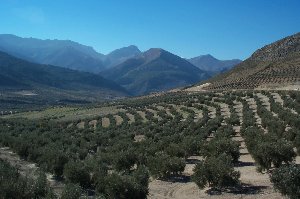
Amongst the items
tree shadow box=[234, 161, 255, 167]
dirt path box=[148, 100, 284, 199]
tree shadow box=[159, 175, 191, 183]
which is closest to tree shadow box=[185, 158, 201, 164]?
tree shadow box=[234, 161, 255, 167]

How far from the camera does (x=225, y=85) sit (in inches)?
4535

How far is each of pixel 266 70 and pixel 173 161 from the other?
9450cm

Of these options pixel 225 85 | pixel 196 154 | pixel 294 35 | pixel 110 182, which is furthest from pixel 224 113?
pixel 294 35

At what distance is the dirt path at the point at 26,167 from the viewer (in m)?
26.9

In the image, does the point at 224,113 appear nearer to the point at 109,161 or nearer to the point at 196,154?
the point at 196,154

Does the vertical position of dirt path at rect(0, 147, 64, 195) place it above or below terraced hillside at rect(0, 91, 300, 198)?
below

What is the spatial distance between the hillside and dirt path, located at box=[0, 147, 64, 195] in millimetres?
61838

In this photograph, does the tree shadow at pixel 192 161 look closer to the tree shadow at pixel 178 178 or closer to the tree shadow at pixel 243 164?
the tree shadow at pixel 243 164

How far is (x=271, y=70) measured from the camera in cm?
11481

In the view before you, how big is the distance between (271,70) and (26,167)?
90237 millimetres

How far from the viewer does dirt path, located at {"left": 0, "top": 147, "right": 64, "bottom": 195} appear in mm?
26853

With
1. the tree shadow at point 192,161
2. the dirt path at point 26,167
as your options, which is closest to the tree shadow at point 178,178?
the tree shadow at point 192,161

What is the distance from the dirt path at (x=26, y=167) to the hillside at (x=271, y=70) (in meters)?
61.8

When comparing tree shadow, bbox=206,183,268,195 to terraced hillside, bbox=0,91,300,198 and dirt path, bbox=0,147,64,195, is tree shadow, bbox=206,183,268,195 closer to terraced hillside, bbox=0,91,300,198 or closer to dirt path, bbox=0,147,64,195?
terraced hillside, bbox=0,91,300,198
